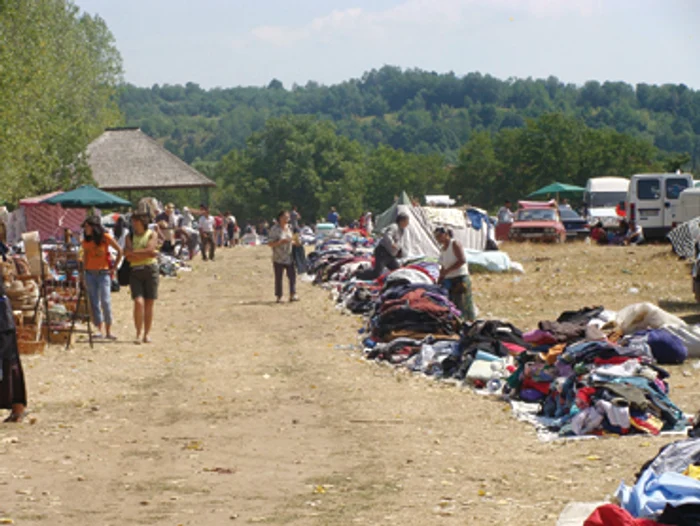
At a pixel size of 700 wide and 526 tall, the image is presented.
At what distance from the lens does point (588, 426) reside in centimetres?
866

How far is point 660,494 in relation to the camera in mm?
5750

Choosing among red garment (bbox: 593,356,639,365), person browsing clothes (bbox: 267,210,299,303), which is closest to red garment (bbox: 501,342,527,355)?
red garment (bbox: 593,356,639,365)

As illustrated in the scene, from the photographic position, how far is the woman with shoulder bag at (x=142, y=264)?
15.0m

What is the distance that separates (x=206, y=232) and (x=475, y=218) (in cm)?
957

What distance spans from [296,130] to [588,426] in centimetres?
10710

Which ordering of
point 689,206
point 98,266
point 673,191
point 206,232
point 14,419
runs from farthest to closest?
point 206,232 → point 673,191 → point 689,206 → point 98,266 → point 14,419

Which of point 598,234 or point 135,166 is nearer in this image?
point 598,234

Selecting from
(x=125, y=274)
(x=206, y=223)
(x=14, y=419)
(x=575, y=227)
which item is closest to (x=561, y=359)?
(x=14, y=419)

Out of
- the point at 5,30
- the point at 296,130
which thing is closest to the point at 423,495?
the point at 5,30

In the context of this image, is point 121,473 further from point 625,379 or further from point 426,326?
point 426,326

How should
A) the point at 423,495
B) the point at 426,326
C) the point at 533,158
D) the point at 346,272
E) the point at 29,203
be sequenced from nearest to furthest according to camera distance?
1. the point at 423,495
2. the point at 426,326
3. the point at 346,272
4. the point at 29,203
5. the point at 533,158

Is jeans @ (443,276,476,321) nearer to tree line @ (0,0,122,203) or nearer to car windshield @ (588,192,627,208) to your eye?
tree line @ (0,0,122,203)

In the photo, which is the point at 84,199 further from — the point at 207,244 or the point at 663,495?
the point at 663,495

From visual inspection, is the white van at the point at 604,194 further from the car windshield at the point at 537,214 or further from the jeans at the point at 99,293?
the jeans at the point at 99,293
